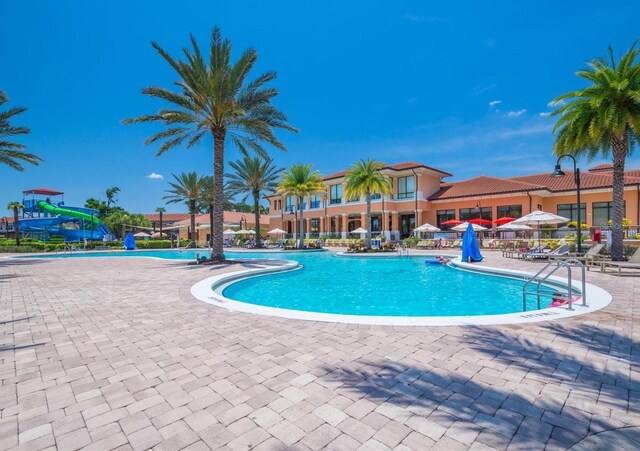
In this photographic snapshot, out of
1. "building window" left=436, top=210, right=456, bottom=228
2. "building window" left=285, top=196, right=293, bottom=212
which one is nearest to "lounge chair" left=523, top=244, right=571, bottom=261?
"building window" left=436, top=210, right=456, bottom=228

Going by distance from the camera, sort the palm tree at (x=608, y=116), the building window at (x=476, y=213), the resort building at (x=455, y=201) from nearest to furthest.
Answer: the palm tree at (x=608, y=116) → the resort building at (x=455, y=201) → the building window at (x=476, y=213)

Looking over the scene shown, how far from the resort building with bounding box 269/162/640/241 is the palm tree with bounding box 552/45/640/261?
1406cm

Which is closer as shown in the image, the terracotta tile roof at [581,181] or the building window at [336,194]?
the terracotta tile roof at [581,181]

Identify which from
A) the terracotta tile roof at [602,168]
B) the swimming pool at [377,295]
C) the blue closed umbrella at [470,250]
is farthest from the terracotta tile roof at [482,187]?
the swimming pool at [377,295]

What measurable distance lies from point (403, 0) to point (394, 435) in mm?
15967

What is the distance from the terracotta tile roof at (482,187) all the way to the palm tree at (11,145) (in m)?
35.3

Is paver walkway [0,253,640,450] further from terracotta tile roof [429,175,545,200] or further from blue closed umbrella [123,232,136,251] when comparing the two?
blue closed umbrella [123,232,136,251]

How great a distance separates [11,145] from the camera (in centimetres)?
1981

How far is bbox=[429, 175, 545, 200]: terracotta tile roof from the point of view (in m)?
29.8

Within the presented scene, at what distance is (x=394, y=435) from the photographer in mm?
2424

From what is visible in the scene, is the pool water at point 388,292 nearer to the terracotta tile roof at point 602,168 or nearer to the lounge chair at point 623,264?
the lounge chair at point 623,264

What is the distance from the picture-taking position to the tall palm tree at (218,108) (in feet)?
54.7

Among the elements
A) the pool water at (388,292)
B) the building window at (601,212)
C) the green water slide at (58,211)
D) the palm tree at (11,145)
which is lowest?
the pool water at (388,292)

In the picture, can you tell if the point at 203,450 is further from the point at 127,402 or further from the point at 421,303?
the point at 421,303
